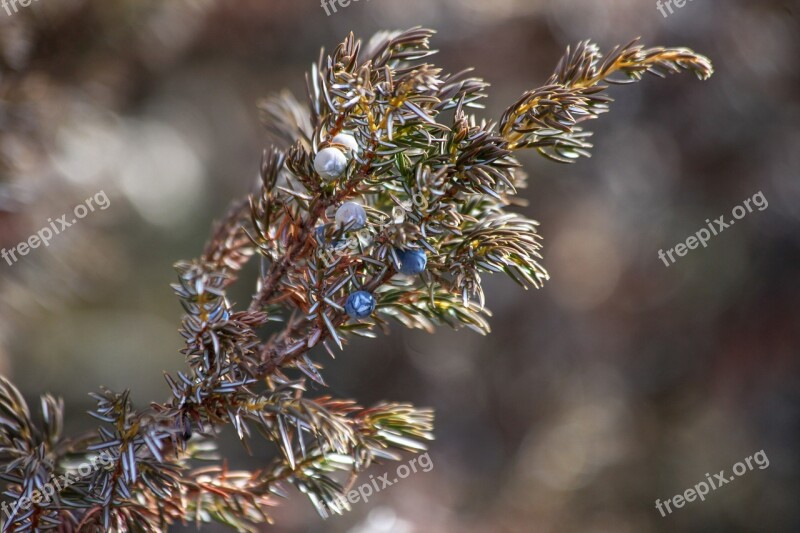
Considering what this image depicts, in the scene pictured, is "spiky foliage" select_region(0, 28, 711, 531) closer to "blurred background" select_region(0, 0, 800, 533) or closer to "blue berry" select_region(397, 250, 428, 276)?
"blue berry" select_region(397, 250, 428, 276)

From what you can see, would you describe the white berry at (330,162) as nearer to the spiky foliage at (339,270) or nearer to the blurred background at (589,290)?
the spiky foliage at (339,270)

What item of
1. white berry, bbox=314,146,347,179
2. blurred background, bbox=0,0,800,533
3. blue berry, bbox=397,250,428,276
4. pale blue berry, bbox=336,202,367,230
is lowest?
blue berry, bbox=397,250,428,276

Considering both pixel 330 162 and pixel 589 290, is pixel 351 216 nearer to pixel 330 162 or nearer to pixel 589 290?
pixel 330 162

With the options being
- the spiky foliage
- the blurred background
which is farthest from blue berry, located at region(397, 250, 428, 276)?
the blurred background

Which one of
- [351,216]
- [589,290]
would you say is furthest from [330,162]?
[589,290]

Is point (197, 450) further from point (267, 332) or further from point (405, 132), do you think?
point (267, 332)

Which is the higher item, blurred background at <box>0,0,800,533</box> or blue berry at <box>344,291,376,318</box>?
blurred background at <box>0,0,800,533</box>

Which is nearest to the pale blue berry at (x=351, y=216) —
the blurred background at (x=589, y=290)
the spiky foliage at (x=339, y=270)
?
the spiky foliage at (x=339, y=270)

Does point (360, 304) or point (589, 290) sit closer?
point (360, 304)
